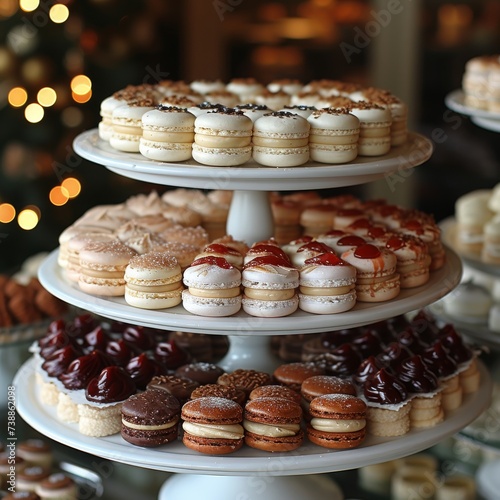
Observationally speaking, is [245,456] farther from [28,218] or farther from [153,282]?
[28,218]

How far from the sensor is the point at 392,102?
2.27 metres

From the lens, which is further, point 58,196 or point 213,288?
point 58,196

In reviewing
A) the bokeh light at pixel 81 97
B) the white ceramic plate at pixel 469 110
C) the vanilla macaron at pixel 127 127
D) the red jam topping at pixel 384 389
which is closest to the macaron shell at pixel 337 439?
the red jam topping at pixel 384 389

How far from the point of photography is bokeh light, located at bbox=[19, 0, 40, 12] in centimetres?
439

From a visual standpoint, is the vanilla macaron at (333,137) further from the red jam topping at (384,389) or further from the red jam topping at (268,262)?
the red jam topping at (384,389)

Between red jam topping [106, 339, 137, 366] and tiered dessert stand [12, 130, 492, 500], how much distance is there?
21 centimetres

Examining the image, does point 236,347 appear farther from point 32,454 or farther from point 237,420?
point 32,454

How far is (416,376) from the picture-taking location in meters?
2.13

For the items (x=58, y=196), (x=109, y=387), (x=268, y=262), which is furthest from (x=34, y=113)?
(x=268, y=262)

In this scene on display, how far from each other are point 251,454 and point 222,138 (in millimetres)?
696

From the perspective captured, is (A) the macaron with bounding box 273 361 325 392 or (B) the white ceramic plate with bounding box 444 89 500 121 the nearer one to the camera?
(A) the macaron with bounding box 273 361 325 392

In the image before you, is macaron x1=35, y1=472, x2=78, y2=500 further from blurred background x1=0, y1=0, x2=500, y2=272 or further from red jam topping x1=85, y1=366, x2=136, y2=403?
blurred background x1=0, y1=0, x2=500, y2=272

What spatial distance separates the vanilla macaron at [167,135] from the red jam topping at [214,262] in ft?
0.77

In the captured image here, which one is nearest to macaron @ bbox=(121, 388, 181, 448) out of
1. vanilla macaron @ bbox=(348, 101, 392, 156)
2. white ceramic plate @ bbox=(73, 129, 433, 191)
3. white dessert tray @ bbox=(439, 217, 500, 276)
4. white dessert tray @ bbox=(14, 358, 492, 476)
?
white dessert tray @ bbox=(14, 358, 492, 476)
